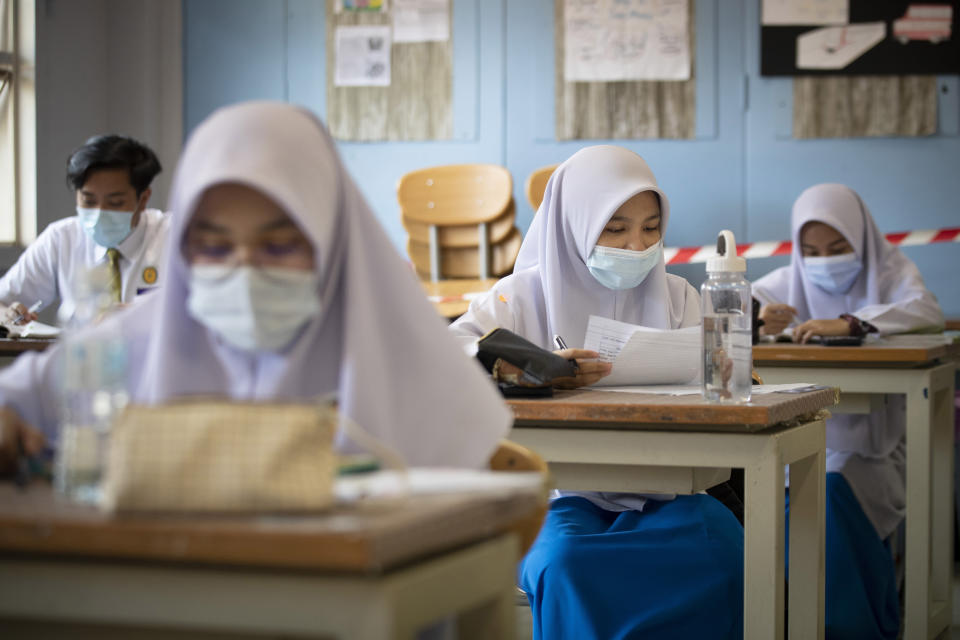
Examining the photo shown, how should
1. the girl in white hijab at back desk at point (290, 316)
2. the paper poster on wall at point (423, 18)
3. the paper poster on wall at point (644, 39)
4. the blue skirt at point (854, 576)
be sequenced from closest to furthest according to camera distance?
the girl in white hijab at back desk at point (290, 316) → the blue skirt at point (854, 576) → the paper poster on wall at point (644, 39) → the paper poster on wall at point (423, 18)

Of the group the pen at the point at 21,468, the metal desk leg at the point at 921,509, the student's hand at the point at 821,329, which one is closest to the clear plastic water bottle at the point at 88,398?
the pen at the point at 21,468

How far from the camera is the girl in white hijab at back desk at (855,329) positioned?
2.92 metres

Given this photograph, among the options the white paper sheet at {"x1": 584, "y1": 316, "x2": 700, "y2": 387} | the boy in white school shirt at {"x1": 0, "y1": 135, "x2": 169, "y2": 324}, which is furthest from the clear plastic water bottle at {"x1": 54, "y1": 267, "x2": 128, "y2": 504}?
the boy in white school shirt at {"x1": 0, "y1": 135, "x2": 169, "y2": 324}

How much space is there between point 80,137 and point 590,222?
3613 mm

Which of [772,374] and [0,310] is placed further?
[0,310]

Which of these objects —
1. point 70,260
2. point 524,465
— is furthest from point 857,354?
point 70,260

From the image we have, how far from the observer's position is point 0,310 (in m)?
3.71

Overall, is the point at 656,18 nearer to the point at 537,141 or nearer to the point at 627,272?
the point at 537,141

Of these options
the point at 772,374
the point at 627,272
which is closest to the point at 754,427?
the point at 627,272

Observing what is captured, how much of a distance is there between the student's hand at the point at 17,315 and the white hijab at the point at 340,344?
255 centimetres

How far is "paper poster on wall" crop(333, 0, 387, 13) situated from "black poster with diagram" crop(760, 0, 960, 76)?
1.95 meters

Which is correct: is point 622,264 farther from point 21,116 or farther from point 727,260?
point 21,116

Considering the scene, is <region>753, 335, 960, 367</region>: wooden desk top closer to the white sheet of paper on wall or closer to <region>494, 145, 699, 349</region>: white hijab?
<region>494, 145, 699, 349</region>: white hijab

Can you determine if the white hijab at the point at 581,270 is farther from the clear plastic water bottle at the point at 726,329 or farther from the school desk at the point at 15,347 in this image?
the school desk at the point at 15,347
